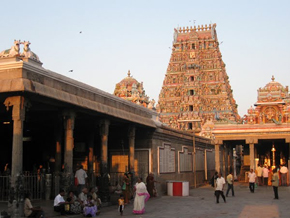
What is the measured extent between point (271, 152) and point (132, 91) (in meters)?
18.8

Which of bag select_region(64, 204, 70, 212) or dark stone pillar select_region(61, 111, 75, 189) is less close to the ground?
dark stone pillar select_region(61, 111, 75, 189)

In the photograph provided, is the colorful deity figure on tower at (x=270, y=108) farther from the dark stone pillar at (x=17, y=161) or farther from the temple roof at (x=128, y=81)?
the dark stone pillar at (x=17, y=161)

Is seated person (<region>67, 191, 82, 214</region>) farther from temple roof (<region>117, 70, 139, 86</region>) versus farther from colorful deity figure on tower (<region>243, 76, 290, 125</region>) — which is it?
temple roof (<region>117, 70, 139, 86</region>)

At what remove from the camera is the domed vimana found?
51013 mm

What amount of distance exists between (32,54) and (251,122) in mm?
23616

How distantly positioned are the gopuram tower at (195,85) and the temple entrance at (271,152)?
27.6 metres

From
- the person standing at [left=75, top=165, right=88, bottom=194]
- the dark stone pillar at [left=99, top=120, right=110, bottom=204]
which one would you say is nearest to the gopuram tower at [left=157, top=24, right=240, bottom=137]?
the dark stone pillar at [left=99, top=120, right=110, bottom=204]

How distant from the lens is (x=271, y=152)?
140ft

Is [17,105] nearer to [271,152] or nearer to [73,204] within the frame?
[73,204]

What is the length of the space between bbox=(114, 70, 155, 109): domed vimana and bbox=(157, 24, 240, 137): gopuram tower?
19396 millimetres

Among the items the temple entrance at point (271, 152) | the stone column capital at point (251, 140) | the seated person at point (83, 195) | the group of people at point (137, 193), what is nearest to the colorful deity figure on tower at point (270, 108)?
the stone column capital at point (251, 140)

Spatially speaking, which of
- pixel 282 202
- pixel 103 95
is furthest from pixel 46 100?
pixel 282 202

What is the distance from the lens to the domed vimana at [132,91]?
51013 mm

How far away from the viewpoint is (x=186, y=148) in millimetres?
33406
